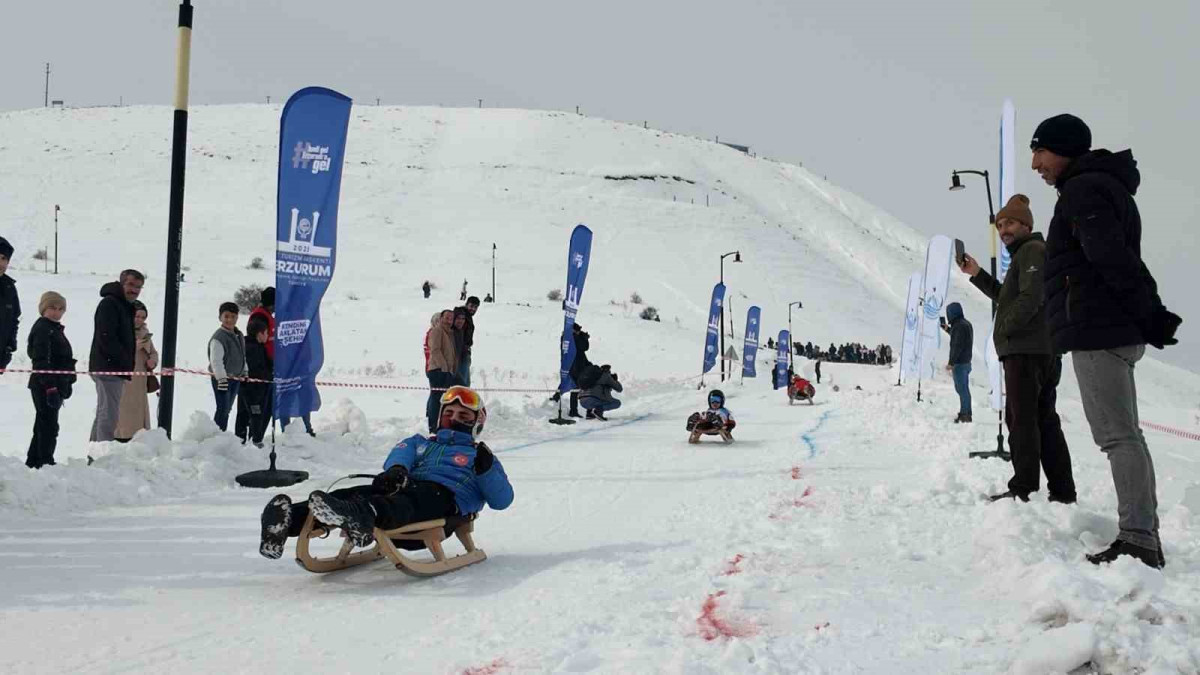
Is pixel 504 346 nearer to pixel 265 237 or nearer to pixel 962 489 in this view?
pixel 962 489

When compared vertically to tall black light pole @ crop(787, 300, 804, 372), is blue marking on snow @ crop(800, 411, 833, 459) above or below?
below

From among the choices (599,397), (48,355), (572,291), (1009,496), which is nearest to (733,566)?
(1009,496)

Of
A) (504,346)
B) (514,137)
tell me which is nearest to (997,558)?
(504,346)

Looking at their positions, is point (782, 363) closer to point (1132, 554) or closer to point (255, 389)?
point (255, 389)

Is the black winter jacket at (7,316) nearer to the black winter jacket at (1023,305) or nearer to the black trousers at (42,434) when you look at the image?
the black trousers at (42,434)

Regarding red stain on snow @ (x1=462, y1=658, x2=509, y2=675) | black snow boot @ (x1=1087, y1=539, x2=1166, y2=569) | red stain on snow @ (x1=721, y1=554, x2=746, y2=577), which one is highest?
black snow boot @ (x1=1087, y1=539, x2=1166, y2=569)

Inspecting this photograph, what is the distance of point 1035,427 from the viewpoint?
20.7 feet

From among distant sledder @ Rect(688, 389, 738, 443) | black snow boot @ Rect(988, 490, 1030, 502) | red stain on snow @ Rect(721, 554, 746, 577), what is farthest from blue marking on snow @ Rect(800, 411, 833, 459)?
red stain on snow @ Rect(721, 554, 746, 577)

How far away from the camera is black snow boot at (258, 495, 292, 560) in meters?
4.37

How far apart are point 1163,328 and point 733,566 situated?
2.43 m

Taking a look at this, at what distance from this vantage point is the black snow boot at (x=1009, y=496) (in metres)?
6.23

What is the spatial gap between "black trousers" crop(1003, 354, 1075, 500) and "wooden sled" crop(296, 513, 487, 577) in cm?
380

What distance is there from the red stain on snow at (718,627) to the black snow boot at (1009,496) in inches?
124

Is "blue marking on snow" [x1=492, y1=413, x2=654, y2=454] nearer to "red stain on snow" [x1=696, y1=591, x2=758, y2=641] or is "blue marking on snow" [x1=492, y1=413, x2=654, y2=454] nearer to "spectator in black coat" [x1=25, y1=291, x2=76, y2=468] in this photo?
"spectator in black coat" [x1=25, y1=291, x2=76, y2=468]
